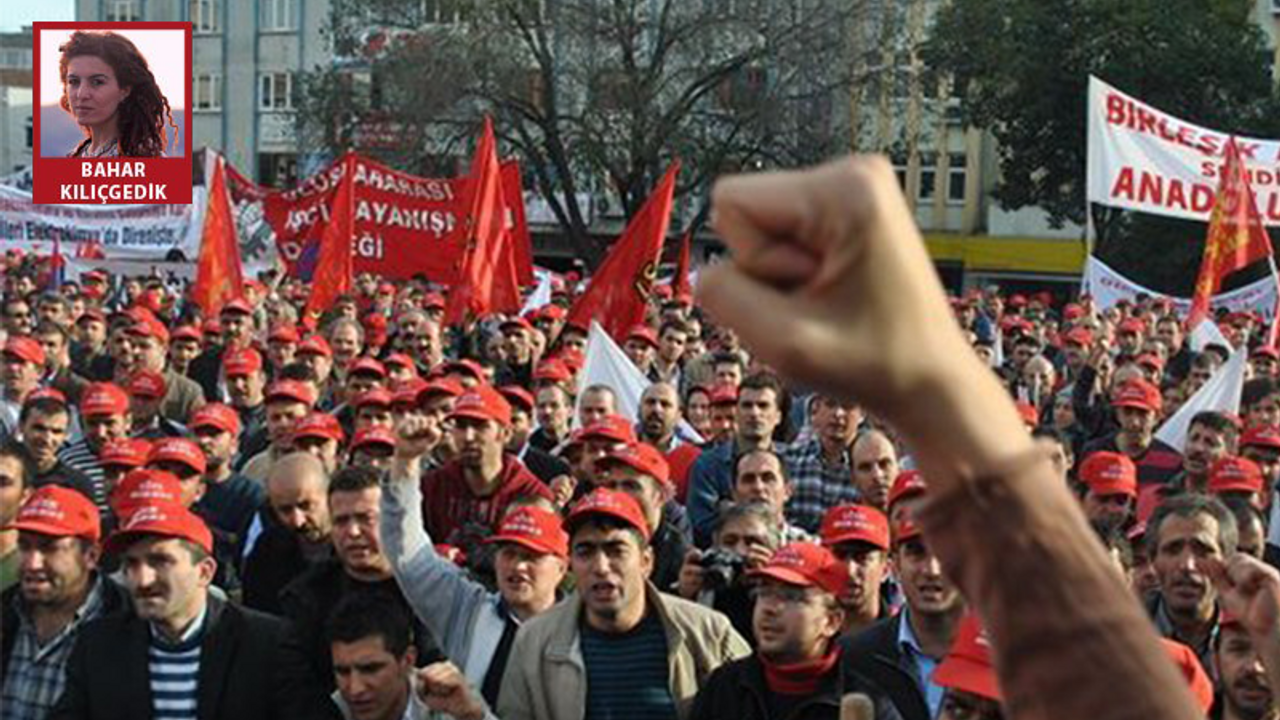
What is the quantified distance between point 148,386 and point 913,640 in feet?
17.5

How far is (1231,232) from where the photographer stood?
14352 millimetres

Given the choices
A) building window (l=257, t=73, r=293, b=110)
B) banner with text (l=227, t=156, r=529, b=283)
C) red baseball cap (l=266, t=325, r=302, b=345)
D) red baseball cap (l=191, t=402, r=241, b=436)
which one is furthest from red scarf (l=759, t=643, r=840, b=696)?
building window (l=257, t=73, r=293, b=110)

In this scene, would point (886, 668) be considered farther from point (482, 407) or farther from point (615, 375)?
point (615, 375)

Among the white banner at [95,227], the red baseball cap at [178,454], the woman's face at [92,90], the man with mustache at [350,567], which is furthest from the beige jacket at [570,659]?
the white banner at [95,227]

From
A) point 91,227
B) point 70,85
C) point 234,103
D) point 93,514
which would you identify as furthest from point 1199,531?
point 234,103

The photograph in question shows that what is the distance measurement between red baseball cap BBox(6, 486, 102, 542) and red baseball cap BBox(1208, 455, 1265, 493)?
3842 mm

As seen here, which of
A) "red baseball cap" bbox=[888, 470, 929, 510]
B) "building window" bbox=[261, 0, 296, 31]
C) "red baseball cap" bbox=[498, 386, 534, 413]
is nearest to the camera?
"red baseball cap" bbox=[888, 470, 929, 510]

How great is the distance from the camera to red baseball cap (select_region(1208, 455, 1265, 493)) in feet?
21.5

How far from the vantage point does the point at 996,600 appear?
3.29ft

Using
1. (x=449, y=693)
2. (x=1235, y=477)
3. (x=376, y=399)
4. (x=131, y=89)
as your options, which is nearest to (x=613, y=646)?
(x=449, y=693)

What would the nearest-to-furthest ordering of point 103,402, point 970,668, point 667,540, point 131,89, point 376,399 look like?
point 970,668, point 667,540, point 376,399, point 103,402, point 131,89

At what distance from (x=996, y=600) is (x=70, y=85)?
1165cm

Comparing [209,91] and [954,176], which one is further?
[209,91]

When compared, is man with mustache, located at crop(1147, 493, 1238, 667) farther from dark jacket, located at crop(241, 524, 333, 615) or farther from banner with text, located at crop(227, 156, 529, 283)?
banner with text, located at crop(227, 156, 529, 283)
